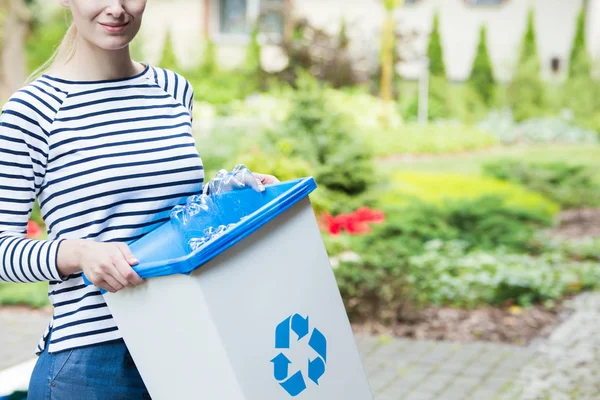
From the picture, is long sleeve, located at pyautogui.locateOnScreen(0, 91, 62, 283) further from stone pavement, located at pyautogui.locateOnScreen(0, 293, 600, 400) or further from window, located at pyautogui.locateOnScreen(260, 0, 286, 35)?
window, located at pyautogui.locateOnScreen(260, 0, 286, 35)

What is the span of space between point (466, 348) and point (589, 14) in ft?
50.0

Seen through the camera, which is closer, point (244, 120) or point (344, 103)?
point (244, 120)

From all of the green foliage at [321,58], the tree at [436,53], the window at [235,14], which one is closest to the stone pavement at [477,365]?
the green foliage at [321,58]

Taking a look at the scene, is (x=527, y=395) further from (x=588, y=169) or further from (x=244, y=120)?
(x=244, y=120)

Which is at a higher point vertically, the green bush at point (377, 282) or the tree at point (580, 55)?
the tree at point (580, 55)

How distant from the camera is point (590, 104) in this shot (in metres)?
16.5

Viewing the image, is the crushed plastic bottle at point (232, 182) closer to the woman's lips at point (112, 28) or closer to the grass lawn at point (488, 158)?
the woman's lips at point (112, 28)

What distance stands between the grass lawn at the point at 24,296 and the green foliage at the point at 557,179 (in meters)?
6.04

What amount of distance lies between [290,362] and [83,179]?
1.63 ft

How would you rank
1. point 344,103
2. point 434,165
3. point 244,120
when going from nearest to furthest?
point 434,165, point 244,120, point 344,103

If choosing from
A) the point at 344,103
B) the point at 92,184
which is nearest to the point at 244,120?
the point at 344,103

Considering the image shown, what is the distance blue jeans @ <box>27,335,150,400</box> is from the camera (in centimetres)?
156

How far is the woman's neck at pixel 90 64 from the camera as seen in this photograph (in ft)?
5.22

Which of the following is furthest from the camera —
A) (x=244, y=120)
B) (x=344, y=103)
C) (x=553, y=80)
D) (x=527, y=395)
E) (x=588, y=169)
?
(x=553, y=80)
